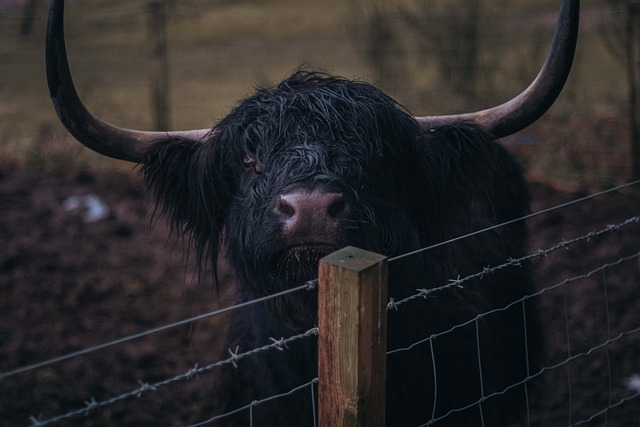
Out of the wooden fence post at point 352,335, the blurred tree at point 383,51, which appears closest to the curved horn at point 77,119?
the wooden fence post at point 352,335

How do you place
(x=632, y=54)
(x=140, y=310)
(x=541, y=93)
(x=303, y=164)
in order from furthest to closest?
(x=632, y=54) → (x=140, y=310) → (x=541, y=93) → (x=303, y=164)

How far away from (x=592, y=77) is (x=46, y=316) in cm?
982

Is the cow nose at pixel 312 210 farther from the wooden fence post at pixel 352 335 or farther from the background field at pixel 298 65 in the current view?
the background field at pixel 298 65

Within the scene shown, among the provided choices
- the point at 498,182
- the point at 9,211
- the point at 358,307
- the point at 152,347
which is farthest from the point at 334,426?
the point at 9,211

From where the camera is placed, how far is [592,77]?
1273cm

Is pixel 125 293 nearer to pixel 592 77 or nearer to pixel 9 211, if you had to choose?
pixel 9 211

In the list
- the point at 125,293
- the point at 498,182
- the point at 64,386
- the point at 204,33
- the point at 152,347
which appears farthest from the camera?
the point at 204,33

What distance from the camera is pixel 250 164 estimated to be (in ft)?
11.0

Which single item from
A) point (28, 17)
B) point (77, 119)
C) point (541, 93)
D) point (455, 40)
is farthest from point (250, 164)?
point (28, 17)

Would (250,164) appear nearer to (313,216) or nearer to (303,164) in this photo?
(303,164)

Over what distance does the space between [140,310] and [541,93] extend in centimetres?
364

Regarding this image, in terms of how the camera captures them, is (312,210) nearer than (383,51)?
Yes

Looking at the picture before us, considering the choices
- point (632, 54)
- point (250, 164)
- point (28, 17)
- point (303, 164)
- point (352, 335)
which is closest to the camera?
point (352, 335)

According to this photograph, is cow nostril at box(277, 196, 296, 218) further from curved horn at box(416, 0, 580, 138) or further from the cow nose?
curved horn at box(416, 0, 580, 138)
